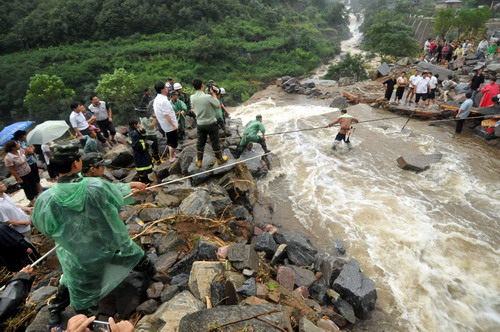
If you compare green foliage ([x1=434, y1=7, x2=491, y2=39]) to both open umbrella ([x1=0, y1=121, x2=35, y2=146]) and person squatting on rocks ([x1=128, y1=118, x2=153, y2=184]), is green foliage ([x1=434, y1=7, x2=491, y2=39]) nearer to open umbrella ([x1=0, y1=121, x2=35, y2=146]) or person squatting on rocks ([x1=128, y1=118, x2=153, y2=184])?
person squatting on rocks ([x1=128, y1=118, x2=153, y2=184])

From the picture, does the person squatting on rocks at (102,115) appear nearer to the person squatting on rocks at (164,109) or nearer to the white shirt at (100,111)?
the white shirt at (100,111)

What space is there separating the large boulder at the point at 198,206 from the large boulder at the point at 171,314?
1.75 meters

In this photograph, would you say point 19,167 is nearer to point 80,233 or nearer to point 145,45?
point 80,233

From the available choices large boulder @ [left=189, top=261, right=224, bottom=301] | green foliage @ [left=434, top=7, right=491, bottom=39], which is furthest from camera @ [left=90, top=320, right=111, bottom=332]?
green foliage @ [left=434, top=7, right=491, bottom=39]

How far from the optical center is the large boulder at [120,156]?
23.7 feet

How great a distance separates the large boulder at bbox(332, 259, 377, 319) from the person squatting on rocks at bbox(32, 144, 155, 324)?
3184mm

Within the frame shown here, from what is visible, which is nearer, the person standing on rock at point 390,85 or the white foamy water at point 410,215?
the white foamy water at point 410,215

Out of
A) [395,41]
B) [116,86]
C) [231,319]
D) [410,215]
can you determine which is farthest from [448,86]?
[116,86]

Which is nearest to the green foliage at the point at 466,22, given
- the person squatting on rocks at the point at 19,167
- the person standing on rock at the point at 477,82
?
the person standing on rock at the point at 477,82

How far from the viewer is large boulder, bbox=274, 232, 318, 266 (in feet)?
15.3

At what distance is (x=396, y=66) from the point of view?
20.1m

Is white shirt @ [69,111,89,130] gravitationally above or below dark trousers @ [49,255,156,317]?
above

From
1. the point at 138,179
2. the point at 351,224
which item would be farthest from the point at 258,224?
the point at 138,179

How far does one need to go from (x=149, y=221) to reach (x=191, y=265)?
1.34 metres
